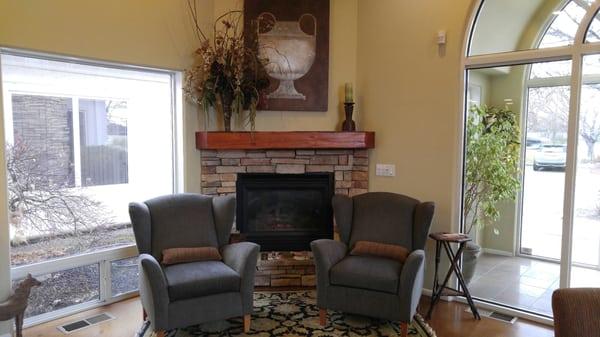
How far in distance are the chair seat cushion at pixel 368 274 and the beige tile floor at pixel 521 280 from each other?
102 centimetres

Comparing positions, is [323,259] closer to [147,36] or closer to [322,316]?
[322,316]

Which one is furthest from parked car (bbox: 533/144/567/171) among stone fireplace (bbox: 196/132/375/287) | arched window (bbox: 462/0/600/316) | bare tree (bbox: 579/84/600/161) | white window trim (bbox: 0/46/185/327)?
white window trim (bbox: 0/46/185/327)

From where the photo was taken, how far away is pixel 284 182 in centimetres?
436

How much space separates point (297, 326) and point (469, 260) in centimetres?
170

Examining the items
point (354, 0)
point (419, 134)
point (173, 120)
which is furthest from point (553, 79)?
point (173, 120)

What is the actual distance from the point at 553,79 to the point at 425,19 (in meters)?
1.18

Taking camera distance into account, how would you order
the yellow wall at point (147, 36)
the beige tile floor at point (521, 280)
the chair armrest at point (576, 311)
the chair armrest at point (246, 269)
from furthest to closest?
the beige tile floor at point (521, 280) < the chair armrest at point (246, 269) < the yellow wall at point (147, 36) < the chair armrest at point (576, 311)

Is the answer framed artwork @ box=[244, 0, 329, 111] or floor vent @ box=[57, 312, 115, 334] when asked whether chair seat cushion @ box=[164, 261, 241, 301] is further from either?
framed artwork @ box=[244, 0, 329, 111]

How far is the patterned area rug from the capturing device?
316cm

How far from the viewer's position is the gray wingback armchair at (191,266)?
114 inches

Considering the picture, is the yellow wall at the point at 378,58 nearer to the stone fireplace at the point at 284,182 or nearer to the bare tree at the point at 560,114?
the stone fireplace at the point at 284,182

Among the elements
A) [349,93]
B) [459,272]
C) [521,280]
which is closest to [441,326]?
[459,272]

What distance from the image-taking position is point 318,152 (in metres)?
4.30

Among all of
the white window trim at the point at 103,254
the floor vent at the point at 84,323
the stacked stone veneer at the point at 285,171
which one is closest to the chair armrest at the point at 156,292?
the floor vent at the point at 84,323
